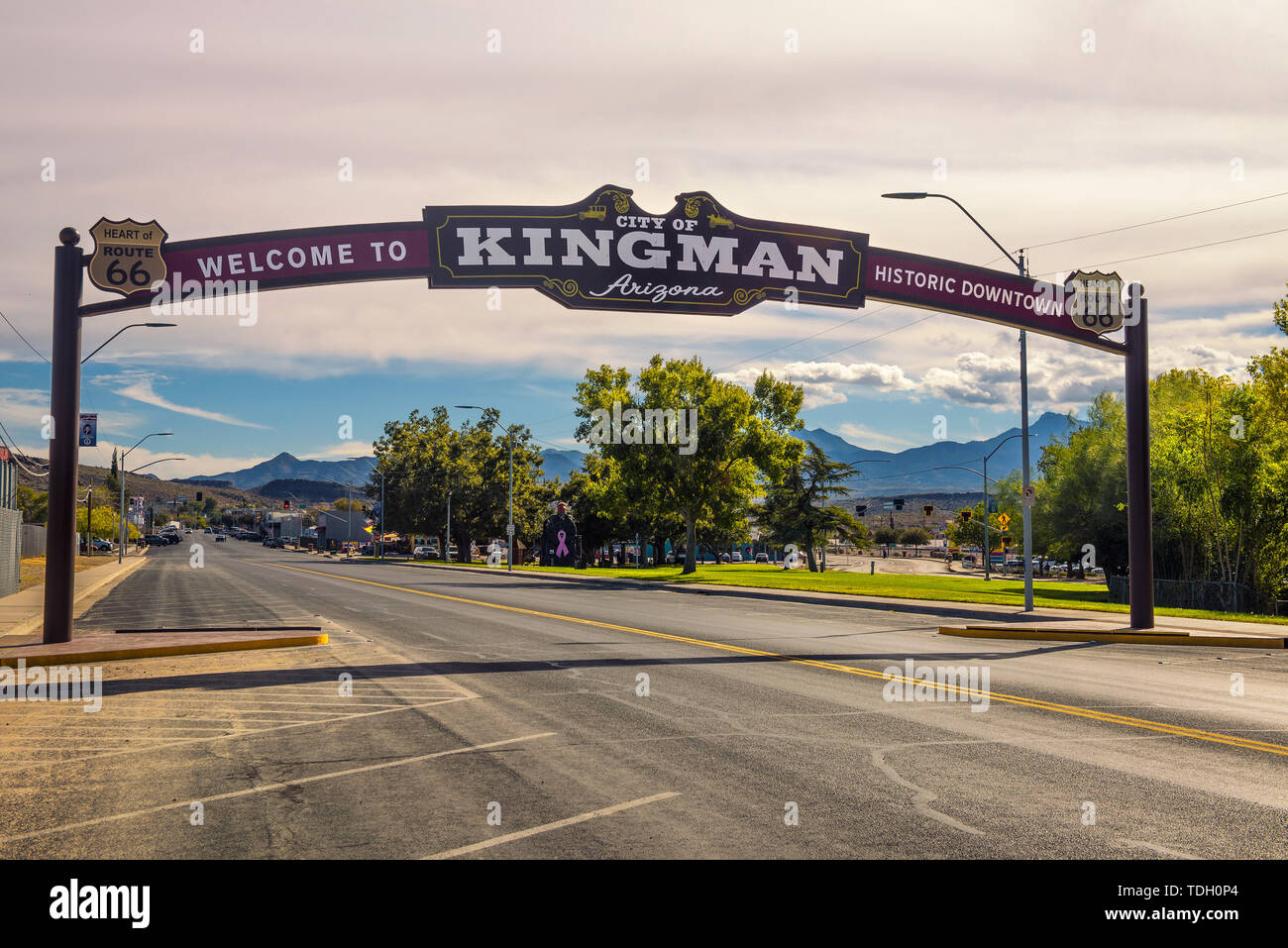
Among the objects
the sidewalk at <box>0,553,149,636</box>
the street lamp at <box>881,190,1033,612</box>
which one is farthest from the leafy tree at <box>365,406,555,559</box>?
the street lamp at <box>881,190,1033,612</box>

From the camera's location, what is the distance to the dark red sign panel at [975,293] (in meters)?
19.9

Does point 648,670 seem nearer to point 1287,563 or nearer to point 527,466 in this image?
point 1287,563

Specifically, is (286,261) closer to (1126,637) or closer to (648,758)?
(648,758)

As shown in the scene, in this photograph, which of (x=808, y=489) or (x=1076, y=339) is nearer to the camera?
(x=1076, y=339)

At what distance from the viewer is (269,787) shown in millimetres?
7316

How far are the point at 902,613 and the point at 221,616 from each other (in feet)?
60.8

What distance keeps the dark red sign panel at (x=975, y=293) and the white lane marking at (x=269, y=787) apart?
13898 millimetres

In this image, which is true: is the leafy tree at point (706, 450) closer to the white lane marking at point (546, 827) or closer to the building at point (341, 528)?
the white lane marking at point (546, 827)

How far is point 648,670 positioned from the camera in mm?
13969

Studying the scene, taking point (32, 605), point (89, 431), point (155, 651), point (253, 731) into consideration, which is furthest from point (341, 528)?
point (253, 731)

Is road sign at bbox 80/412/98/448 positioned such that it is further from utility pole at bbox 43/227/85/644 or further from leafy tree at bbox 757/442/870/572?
leafy tree at bbox 757/442/870/572

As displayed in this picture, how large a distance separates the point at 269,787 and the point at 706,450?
48073 mm

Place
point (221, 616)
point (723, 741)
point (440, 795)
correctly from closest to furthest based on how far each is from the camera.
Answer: point (440, 795)
point (723, 741)
point (221, 616)
